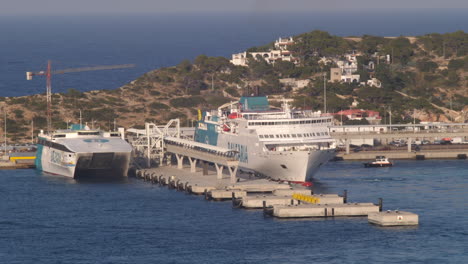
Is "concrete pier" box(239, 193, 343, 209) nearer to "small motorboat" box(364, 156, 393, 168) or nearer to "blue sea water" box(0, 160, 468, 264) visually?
"blue sea water" box(0, 160, 468, 264)

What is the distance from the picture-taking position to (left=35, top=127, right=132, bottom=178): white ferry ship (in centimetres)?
12862

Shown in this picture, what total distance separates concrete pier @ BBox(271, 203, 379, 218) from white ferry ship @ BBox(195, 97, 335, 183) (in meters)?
19.1

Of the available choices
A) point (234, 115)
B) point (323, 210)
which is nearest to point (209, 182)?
point (234, 115)

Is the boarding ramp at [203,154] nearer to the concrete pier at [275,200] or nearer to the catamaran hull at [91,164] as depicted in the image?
the catamaran hull at [91,164]

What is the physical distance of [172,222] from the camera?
10144cm

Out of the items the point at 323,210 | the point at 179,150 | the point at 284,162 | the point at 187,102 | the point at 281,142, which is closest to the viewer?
the point at 323,210

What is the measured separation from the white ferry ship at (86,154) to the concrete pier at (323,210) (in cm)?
3118

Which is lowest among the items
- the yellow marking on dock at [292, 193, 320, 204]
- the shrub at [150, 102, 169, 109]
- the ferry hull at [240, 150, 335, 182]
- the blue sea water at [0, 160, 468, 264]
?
the blue sea water at [0, 160, 468, 264]

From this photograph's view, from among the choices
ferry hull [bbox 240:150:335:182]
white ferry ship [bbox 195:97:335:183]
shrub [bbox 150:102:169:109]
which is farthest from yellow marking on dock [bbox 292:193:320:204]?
shrub [bbox 150:102:169:109]

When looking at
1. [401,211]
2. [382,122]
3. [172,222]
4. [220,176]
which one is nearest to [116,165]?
[220,176]

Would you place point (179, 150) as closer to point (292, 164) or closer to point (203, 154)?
point (203, 154)

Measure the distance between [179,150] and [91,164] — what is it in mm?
10052

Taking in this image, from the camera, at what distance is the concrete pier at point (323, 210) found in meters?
102

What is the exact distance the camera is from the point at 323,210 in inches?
4045
